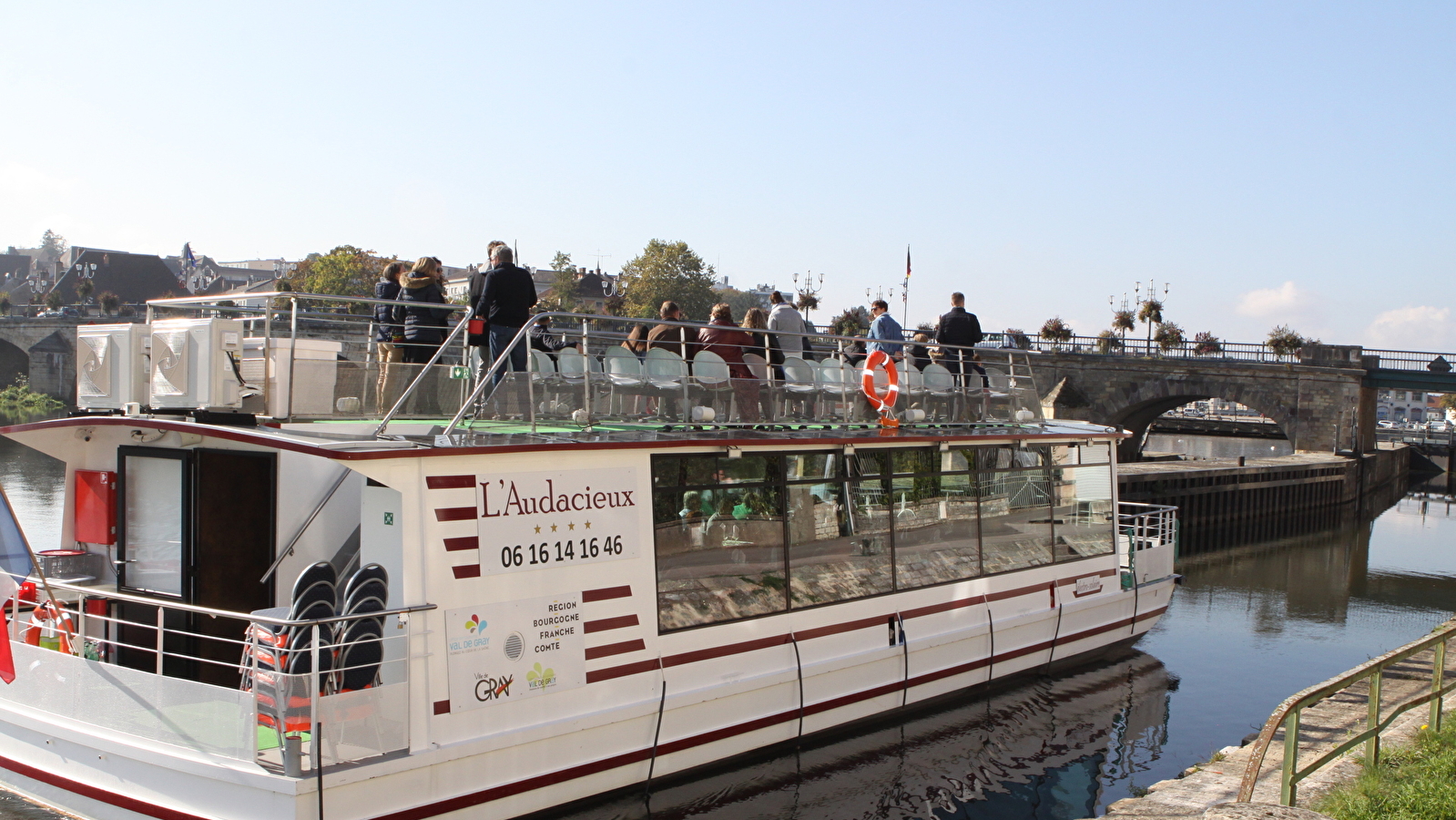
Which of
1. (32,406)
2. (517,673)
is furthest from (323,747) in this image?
(32,406)

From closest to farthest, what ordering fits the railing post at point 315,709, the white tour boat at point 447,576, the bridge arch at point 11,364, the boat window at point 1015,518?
the railing post at point 315,709 → the white tour boat at point 447,576 → the boat window at point 1015,518 → the bridge arch at point 11,364

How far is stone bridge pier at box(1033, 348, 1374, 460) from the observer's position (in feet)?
158

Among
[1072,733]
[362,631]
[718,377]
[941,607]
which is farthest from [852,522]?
[362,631]

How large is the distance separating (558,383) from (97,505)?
148 inches

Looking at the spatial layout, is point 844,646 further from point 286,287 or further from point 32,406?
point 286,287

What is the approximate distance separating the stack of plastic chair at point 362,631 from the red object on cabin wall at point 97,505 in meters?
2.85

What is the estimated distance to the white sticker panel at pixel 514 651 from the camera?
690 cm

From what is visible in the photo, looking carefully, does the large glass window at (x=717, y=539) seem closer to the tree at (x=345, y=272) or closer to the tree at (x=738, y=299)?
the tree at (x=345, y=272)

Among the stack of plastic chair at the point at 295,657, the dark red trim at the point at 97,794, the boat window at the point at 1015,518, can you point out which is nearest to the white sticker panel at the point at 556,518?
the stack of plastic chair at the point at 295,657

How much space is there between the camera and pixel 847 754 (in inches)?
384

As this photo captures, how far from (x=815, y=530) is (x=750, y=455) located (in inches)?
41.2

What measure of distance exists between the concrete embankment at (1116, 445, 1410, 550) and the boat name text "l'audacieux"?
21.5m

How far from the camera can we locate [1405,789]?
6.42m

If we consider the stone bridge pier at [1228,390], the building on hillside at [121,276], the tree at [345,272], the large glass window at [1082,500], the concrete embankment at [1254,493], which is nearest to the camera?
the large glass window at [1082,500]
